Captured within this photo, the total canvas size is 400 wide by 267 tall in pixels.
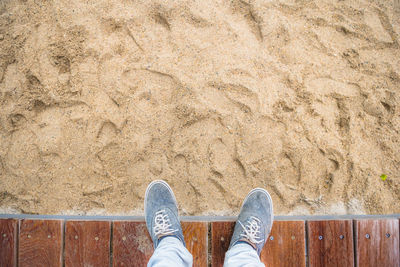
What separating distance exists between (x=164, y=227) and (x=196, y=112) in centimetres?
66

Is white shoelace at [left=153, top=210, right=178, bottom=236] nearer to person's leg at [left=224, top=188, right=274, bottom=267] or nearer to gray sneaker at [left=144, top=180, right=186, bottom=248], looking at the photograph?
gray sneaker at [left=144, top=180, right=186, bottom=248]

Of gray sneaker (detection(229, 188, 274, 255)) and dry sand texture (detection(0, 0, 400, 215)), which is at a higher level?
dry sand texture (detection(0, 0, 400, 215))

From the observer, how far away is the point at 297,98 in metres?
1.49

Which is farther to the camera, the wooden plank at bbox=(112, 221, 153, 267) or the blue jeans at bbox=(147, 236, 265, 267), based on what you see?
the wooden plank at bbox=(112, 221, 153, 267)

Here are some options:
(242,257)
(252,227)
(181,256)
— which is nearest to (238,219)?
(252,227)

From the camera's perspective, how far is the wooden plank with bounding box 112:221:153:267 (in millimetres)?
1324

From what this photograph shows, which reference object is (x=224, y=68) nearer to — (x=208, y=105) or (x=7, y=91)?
(x=208, y=105)

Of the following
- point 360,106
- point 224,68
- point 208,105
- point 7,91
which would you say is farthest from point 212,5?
point 7,91

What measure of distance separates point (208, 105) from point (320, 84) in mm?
Result: 692

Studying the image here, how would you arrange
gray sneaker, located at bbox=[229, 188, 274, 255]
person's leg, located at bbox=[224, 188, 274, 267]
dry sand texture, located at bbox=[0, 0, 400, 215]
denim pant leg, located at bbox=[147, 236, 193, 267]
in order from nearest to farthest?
denim pant leg, located at bbox=[147, 236, 193, 267]
person's leg, located at bbox=[224, 188, 274, 267]
gray sneaker, located at bbox=[229, 188, 274, 255]
dry sand texture, located at bbox=[0, 0, 400, 215]

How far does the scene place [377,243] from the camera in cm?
135

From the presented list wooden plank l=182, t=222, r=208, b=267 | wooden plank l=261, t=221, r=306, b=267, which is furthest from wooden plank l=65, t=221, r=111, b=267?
wooden plank l=261, t=221, r=306, b=267

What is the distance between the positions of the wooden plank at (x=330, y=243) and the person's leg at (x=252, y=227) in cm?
24

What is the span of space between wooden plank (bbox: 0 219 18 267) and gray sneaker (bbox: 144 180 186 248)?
0.74 m
